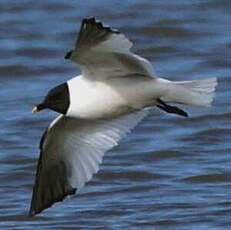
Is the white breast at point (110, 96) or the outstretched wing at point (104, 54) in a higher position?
the outstretched wing at point (104, 54)

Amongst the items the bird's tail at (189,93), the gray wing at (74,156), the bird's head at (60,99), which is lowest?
the gray wing at (74,156)

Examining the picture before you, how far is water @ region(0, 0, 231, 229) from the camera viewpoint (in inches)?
358

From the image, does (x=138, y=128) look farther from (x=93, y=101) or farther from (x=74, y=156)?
(x=93, y=101)

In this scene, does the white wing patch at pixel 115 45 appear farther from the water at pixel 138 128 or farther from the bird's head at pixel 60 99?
the water at pixel 138 128

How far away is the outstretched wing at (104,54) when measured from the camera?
671 centimetres

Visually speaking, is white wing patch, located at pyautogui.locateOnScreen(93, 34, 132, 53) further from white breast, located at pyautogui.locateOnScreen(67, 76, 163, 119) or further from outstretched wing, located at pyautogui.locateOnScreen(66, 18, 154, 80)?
white breast, located at pyautogui.locateOnScreen(67, 76, 163, 119)

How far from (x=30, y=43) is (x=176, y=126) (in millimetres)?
2571

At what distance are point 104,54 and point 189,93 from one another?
459 mm

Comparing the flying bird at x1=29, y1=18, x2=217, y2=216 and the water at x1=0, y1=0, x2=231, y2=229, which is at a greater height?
the flying bird at x1=29, y1=18, x2=217, y2=216

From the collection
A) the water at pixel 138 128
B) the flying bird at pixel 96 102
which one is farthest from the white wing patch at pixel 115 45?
the water at pixel 138 128

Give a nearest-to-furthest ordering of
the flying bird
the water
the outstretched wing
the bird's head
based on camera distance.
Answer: the outstretched wing, the flying bird, the bird's head, the water

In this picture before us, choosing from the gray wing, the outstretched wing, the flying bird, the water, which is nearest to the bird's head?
the flying bird

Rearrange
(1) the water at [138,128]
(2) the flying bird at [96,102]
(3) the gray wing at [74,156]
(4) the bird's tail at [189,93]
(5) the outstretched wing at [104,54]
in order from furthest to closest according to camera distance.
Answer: (1) the water at [138,128] < (3) the gray wing at [74,156] < (4) the bird's tail at [189,93] < (2) the flying bird at [96,102] < (5) the outstretched wing at [104,54]

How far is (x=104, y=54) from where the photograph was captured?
6.96m
